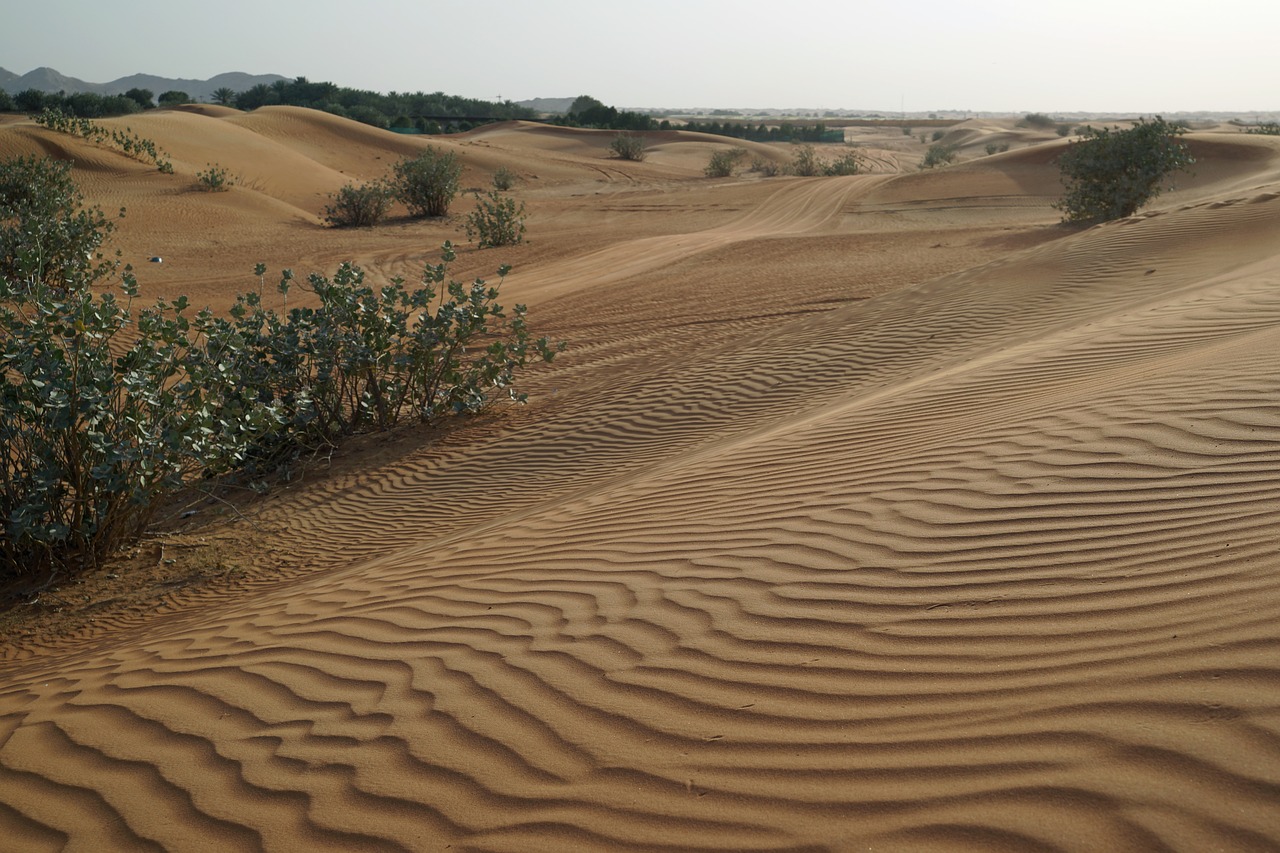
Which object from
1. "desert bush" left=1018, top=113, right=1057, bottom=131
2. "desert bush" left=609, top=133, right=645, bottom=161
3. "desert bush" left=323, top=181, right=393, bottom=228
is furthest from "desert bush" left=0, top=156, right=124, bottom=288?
"desert bush" left=1018, top=113, right=1057, bottom=131

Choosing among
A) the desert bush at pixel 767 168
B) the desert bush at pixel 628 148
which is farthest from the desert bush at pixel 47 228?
the desert bush at pixel 628 148

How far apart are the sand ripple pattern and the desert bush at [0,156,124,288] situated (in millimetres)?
7557

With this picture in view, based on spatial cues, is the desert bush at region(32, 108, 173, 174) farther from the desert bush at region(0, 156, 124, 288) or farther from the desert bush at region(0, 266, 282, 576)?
the desert bush at region(0, 266, 282, 576)

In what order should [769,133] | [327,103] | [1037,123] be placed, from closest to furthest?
[327,103] < [769,133] < [1037,123]

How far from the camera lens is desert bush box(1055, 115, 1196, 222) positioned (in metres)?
19.3

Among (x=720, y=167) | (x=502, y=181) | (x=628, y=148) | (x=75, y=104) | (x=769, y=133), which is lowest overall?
(x=502, y=181)

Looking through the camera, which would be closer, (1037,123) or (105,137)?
(105,137)

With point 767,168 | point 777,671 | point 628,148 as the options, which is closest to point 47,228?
point 777,671

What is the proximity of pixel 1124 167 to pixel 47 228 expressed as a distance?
19148 mm

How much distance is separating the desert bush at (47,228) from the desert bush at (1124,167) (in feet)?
57.2

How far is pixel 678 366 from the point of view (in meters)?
10.7

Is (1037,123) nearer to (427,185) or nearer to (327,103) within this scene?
(327,103)

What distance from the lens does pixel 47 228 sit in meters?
15.2

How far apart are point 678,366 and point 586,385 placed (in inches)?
39.8
